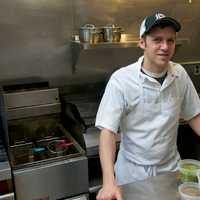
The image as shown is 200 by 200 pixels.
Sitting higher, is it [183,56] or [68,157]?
[183,56]

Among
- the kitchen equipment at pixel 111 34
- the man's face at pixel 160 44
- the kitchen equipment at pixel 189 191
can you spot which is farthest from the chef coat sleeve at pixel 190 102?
the kitchen equipment at pixel 111 34

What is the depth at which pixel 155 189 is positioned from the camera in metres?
0.97

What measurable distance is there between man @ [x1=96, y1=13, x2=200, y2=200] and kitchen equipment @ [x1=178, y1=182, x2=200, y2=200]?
304 millimetres

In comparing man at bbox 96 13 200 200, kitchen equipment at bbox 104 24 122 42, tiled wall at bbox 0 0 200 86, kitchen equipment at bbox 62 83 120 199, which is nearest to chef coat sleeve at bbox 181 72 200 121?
man at bbox 96 13 200 200

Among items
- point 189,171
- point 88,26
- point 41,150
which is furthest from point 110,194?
point 88,26

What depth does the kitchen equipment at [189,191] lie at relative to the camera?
0.87 metres

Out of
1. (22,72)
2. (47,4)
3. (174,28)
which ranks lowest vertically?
(22,72)

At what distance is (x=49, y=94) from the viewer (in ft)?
5.92

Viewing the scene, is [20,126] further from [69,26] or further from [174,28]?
[174,28]

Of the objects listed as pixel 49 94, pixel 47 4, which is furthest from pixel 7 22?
pixel 49 94

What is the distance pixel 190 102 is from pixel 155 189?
0.49 meters

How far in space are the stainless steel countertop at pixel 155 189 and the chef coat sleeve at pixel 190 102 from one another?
0.35 m

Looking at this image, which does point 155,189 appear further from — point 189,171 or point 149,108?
point 149,108

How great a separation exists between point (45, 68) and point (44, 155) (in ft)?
2.00
